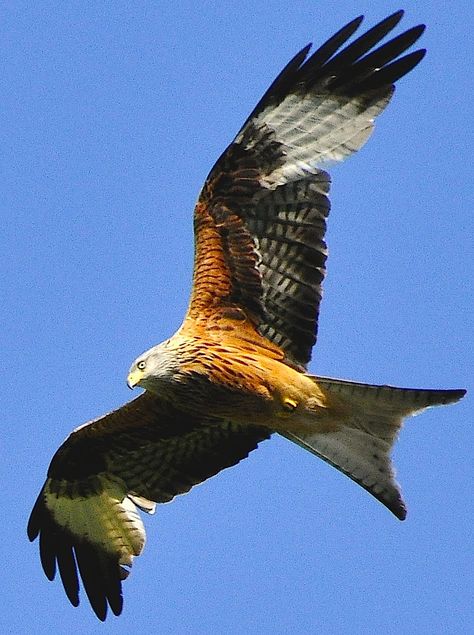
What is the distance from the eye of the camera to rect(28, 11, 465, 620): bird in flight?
1130 centimetres

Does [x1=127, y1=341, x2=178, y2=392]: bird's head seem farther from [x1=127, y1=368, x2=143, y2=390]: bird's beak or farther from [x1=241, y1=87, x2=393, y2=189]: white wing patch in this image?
[x1=241, y1=87, x2=393, y2=189]: white wing patch

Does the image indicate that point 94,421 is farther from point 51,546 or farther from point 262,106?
point 262,106

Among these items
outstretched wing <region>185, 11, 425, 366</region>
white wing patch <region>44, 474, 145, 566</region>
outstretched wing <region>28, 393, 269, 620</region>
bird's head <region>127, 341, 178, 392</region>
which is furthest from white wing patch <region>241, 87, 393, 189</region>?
white wing patch <region>44, 474, 145, 566</region>

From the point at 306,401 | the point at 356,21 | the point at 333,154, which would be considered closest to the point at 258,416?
the point at 306,401

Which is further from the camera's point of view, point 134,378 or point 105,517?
point 105,517

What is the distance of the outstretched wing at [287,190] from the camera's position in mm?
11508

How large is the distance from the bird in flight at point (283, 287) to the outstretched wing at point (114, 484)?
0.82 feet

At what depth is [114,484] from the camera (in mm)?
12938

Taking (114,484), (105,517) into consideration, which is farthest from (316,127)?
(105,517)

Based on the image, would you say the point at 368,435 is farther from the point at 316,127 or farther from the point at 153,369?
the point at 316,127

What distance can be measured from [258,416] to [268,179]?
1786 millimetres

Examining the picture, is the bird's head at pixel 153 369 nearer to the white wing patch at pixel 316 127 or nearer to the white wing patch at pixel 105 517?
the white wing patch at pixel 316 127

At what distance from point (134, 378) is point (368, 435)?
179 cm

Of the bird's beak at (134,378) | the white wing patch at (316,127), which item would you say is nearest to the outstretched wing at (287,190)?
the white wing patch at (316,127)
